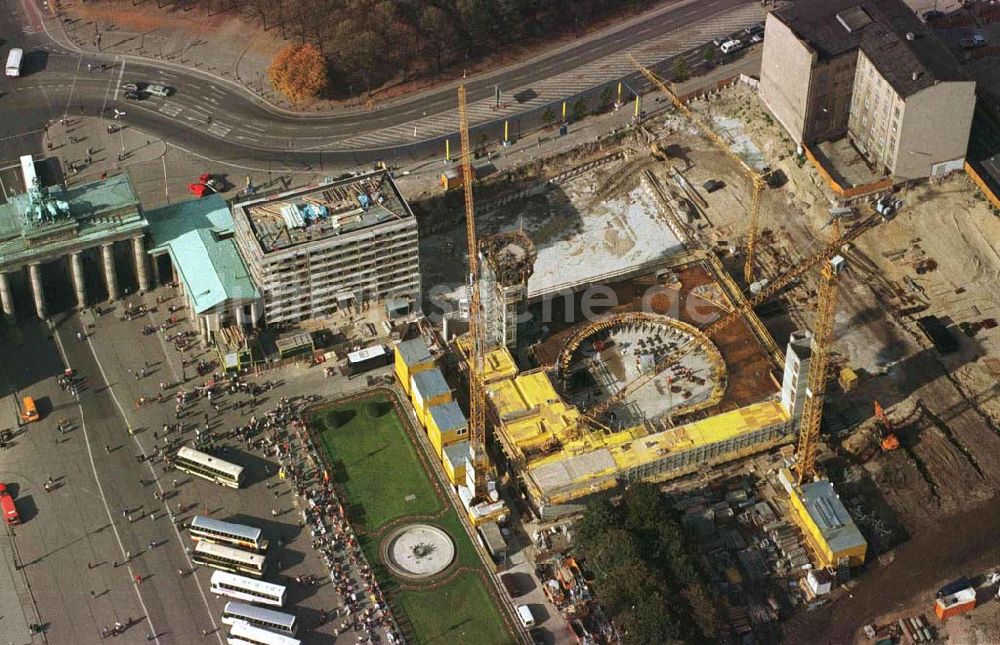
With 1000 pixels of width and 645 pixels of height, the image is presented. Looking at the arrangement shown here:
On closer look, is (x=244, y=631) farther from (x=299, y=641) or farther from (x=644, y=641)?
(x=644, y=641)

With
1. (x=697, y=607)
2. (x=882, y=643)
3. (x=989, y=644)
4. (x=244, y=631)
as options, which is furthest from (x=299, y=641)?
(x=989, y=644)

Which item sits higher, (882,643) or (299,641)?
(299,641)

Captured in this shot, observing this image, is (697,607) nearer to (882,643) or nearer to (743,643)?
(743,643)

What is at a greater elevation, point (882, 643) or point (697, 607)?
point (697, 607)

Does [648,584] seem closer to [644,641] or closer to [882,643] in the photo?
[644,641]

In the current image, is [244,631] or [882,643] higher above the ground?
[244,631]

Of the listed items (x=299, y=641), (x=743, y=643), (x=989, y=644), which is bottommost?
(x=989, y=644)

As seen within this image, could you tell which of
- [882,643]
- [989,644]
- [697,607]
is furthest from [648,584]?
[989,644]
